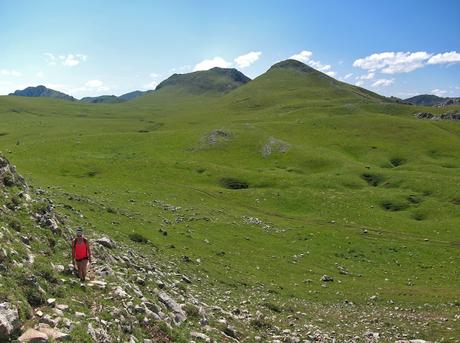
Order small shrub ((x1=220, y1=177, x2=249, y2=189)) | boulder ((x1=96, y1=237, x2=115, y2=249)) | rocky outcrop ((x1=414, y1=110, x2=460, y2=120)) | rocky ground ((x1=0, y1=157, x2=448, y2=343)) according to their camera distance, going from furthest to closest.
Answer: rocky outcrop ((x1=414, y1=110, x2=460, y2=120)), small shrub ((x1=220, y1=177, x2=249, y2=189)), boulder ((x1=96, y1=237, x2=115, y2=249)), rocky ground ((x1=0, y1=157, x2=448, y2=343))

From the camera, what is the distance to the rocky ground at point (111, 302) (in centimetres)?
1586

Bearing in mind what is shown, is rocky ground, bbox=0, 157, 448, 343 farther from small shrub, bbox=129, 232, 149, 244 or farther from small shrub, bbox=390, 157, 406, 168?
small shrub, bbox=390, 157, 406, 168

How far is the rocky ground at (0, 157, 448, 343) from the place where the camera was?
15.9 m

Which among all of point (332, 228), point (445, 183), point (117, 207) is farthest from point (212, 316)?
point (445, 183)

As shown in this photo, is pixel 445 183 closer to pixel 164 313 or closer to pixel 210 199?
pixel 210 199

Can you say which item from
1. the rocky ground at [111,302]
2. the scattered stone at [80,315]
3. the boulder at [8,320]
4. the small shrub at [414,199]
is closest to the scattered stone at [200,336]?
the rocky ground at [111,302]

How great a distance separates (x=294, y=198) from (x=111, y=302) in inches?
2054

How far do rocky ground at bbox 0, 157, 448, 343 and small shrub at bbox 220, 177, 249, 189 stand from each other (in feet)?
147

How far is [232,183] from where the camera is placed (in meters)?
79.6

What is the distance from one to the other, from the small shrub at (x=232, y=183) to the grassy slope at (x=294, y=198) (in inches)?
43.1

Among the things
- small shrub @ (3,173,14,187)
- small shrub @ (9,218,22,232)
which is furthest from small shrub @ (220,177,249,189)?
small shrub @ (9,218,22,232)

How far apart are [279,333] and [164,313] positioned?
25.3ft

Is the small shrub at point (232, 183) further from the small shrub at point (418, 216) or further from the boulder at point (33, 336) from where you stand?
the boulder at point (33, 336)

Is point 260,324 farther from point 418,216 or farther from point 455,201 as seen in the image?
point 455,201
